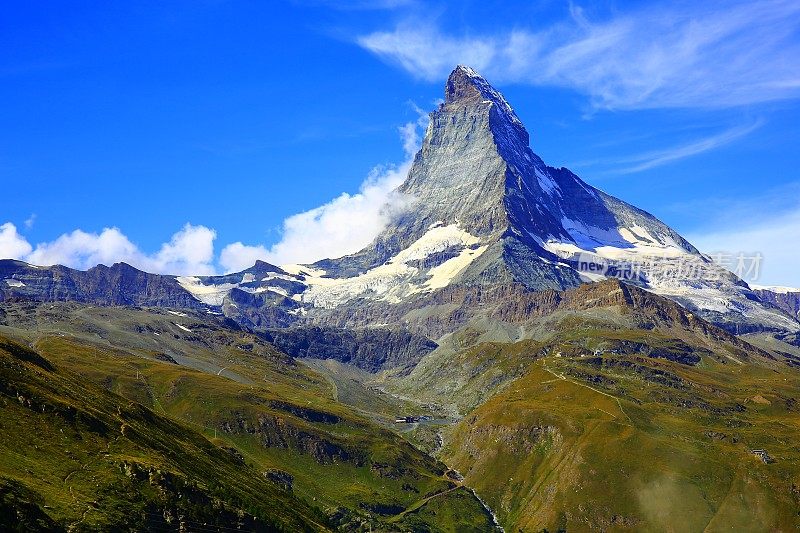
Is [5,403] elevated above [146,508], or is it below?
above

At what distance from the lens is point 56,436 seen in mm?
195250

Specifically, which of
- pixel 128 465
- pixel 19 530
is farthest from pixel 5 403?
pixel 19 530

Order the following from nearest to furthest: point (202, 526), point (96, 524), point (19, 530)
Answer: point (19, 530)
point (96, 524)
point (202, 526)

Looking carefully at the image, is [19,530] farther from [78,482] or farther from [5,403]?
[5,403]

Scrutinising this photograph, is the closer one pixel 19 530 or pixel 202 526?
pixel 19 530

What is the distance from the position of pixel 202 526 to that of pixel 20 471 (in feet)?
145

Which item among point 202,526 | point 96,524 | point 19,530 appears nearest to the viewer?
point 19,530

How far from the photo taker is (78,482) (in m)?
178

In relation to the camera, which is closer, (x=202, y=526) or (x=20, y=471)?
(x=20, y=471)

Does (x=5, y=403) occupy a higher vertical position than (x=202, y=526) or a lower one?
higher

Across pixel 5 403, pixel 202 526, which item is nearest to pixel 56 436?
pixel 5 403

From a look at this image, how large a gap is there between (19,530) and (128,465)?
56.2 metres

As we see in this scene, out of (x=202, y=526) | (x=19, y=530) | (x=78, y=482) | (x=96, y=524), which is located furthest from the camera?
(x=202, y=526)

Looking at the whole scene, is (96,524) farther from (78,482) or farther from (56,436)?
(56,436)
